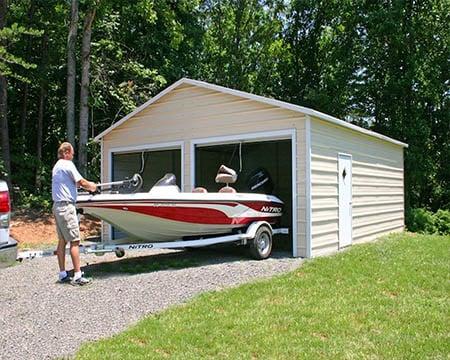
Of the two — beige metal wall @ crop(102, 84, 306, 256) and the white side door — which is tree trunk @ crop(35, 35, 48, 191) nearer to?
beige metal wall @ crop(102, 84, 306, 256)

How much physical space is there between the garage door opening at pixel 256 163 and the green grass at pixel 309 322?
589 cm

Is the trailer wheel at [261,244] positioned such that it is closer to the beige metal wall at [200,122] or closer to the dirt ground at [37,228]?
the beige metal wall at [200,122]

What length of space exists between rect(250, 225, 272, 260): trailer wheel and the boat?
24 cm

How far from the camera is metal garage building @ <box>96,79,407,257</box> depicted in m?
8.68

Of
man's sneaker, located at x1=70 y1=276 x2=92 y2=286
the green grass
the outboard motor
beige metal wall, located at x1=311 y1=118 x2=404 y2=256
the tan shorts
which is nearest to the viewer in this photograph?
the green grass

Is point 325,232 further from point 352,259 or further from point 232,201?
point 232,201

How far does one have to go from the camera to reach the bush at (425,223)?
51.3 ft

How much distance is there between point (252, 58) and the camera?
73.3 ft

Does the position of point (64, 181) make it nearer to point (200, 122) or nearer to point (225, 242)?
point (225, 242)

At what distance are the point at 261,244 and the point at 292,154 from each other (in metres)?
1.69

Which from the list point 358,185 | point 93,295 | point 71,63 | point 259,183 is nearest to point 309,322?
point 93,295

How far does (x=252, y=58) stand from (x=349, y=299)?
17990 mm

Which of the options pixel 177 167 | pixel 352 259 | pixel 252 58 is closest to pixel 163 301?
pixel 352 259

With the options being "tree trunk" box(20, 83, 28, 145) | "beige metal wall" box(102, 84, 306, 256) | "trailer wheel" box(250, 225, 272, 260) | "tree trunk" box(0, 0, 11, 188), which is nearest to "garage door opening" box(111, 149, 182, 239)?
"beige metal wall" box(102, 84, 306, 256)
